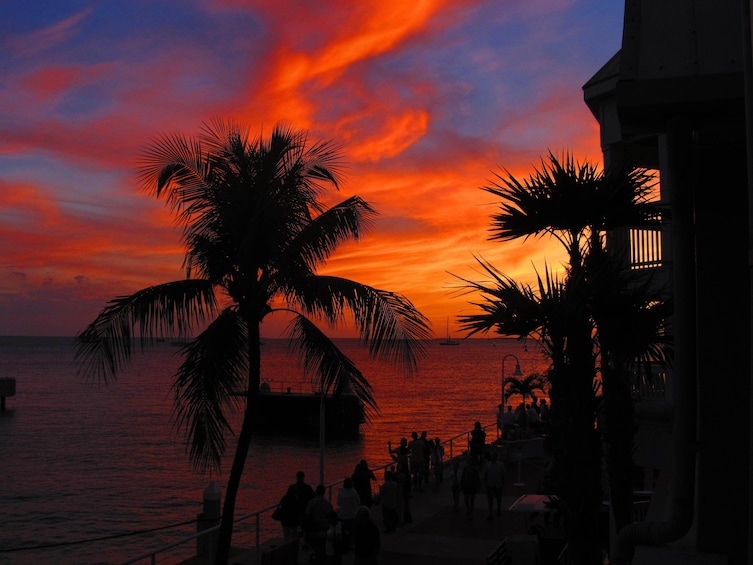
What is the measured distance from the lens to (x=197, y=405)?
35.5 ft

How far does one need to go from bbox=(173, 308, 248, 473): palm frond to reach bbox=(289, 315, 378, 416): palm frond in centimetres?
99

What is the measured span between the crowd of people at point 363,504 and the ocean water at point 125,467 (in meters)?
2.01

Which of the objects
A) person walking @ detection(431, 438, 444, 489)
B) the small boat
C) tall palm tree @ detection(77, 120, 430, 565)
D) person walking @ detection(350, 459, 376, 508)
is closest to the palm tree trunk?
tall palm tree @ detection(77, 120, 430, 565)

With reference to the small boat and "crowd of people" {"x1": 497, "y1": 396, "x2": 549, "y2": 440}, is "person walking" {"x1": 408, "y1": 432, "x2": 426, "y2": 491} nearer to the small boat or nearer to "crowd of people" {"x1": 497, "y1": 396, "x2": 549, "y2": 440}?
"crowd of people" {"x1": 497, "y1": 396, "x2": 549, "y2": 440}

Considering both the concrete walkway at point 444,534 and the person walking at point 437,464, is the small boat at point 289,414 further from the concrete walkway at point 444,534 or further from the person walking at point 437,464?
the concrete walkway at point 444,534

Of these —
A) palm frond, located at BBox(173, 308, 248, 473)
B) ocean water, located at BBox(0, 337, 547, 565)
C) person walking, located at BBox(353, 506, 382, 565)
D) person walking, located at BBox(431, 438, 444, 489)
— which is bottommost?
ocean water, located at BBox(0, 337, 547, 565)

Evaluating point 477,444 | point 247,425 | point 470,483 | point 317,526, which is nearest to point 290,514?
point 317,526

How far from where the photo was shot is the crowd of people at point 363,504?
37.1ft

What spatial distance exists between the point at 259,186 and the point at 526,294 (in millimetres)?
5319

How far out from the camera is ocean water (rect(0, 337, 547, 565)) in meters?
31.2

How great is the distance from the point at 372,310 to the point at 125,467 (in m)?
45.8

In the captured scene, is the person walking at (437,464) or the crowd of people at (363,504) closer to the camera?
the crowd of people at (363,504)

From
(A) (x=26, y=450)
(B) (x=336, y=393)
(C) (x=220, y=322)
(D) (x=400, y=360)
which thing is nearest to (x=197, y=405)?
(C) (x=220, y=322)

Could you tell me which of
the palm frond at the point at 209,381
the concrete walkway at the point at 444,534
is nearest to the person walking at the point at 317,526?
the concrete walkway at the point at 444,534
